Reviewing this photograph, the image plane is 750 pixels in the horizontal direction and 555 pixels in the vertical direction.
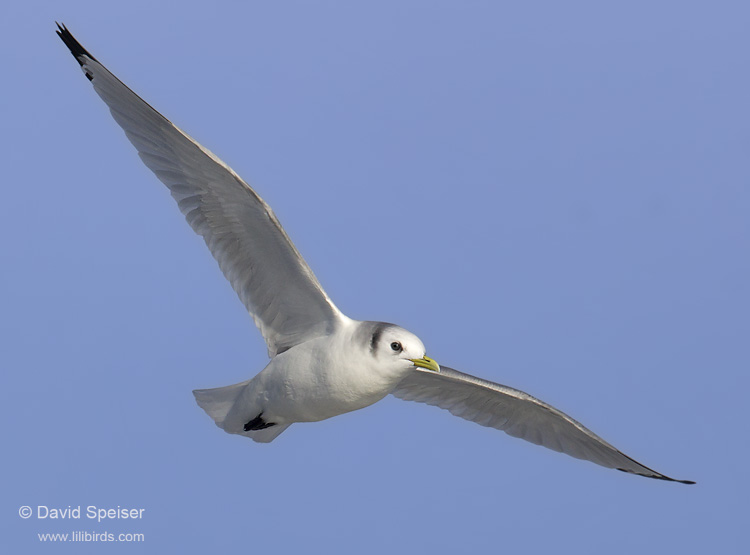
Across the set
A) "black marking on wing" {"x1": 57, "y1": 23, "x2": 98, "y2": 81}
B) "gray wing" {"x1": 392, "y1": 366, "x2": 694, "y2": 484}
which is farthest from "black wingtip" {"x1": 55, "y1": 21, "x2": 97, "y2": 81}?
"gray wing" {"x1": 392, "y1": 366, "x2": 694, "y2": 484}

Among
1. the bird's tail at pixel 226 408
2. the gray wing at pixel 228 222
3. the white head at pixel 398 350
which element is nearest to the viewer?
the white head at pixel 398 350

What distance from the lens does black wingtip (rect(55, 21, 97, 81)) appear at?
8.07 m

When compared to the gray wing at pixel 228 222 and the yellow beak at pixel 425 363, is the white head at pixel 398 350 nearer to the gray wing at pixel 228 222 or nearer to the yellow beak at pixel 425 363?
the yellow beak at pixel 425 363

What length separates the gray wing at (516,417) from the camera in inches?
360

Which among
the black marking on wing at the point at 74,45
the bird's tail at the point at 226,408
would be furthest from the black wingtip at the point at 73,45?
the bird's tail at the point at 226,408

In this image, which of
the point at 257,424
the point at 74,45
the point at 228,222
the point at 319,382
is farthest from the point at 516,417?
the point at 74,45

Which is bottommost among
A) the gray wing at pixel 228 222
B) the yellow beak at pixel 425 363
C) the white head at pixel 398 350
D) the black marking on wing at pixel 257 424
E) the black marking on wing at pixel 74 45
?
the black marking on wing at pixel 257 424

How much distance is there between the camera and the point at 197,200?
8.06 metres

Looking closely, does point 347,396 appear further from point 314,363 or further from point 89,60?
point 89,60

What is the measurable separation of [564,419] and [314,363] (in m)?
2.43

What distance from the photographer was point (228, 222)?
26.4 feet

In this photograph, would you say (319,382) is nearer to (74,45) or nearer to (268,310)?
(268,310)

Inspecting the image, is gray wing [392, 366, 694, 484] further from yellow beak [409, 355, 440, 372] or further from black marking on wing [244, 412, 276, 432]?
yellow beak [409, 355, 440, 372]

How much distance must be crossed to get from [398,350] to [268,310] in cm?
139
